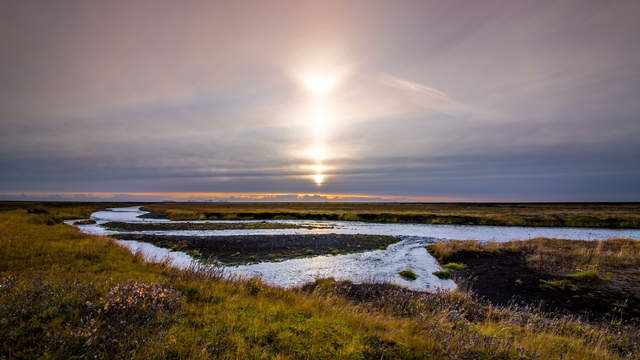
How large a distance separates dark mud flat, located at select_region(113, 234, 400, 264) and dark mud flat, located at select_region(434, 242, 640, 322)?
1339 cm

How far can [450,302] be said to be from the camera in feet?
42.4

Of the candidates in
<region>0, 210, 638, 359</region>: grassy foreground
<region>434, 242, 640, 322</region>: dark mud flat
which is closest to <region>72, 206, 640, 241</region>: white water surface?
<region>434, 242, 640, 322</region>: dark mud flat

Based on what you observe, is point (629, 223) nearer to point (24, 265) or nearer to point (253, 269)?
point (253, 269)

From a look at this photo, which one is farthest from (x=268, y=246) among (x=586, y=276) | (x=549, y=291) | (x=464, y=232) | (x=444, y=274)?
(x=464, y=232)

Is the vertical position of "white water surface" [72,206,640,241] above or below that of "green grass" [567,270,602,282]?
below

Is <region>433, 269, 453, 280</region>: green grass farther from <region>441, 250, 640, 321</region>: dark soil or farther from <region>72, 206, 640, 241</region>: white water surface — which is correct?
<region>72, 206, 640, 241</region>: white water surface

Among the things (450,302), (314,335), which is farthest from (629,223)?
(314,335)

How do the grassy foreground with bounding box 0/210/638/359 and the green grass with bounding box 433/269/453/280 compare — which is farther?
the green grass with bounding box 433/269/453/280

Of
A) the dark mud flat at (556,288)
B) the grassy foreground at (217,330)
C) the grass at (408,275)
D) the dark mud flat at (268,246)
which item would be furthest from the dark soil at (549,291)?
the dark mud flat at (268,246)

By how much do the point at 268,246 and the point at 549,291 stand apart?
84.5ft

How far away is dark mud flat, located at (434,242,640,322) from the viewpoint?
1438 cm

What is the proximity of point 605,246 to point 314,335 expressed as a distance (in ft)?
119

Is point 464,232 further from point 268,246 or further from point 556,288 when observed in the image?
point 268,246

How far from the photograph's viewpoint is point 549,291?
1709 cm
